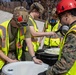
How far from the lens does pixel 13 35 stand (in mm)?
4289

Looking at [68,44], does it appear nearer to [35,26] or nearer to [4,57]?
[4,57]

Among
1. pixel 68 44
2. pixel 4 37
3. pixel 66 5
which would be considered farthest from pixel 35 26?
pixel 68 44

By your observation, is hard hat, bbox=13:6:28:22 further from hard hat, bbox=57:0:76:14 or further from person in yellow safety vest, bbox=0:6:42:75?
hard hat, bbox=57:0:76:14

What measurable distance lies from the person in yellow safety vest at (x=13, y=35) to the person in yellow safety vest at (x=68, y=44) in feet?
2.66

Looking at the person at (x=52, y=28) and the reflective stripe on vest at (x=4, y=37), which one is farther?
the person at (x=52, y=28)

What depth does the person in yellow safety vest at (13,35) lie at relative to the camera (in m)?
4.11

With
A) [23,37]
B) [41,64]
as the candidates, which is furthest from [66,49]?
[23,37]

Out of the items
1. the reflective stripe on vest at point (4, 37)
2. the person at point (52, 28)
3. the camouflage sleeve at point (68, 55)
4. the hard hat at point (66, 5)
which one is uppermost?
the hard hat at point (66, 5)

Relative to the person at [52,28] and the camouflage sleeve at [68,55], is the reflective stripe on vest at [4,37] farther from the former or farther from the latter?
the person at [52,28]

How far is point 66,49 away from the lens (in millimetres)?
3094

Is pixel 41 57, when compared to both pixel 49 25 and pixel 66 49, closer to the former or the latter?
pixel 66 49

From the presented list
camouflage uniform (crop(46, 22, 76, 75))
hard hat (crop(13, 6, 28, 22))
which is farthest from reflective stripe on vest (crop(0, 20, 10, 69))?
camouflage uniform (crop(46, 22, 76, 75))

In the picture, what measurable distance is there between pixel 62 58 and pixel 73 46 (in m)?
0.16

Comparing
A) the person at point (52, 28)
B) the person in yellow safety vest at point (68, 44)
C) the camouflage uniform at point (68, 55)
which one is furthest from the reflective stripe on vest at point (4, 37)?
the person at point (52, 28)
